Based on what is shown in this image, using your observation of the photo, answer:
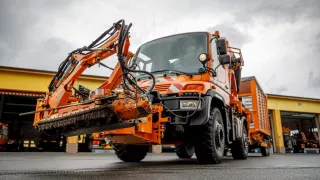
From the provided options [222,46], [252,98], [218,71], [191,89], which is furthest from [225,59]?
[252,98]

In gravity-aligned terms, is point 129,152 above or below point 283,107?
below

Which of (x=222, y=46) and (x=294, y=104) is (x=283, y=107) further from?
(x=222, y=46)

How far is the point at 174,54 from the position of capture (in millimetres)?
5367

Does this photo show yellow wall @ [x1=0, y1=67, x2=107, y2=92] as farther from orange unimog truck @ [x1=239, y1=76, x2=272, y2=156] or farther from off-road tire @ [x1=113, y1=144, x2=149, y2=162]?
off-road tire @ [x1=113, y1=144, x2=149, y2=162]

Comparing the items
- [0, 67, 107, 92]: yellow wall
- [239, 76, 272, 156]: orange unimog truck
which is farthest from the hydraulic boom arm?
[0, 67, 107, 92]: yellow wall

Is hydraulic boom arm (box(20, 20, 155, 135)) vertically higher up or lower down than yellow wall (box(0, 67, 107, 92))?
lower down

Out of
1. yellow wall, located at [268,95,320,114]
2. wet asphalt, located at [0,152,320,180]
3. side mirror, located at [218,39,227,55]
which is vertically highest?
yellow wall, located at [268,95,320,114]

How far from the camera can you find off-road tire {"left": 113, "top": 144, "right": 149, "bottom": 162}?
19.1ft

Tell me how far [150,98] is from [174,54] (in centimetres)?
196

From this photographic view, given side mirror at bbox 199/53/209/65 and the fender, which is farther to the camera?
side mirror at bbox 199/53/209/65

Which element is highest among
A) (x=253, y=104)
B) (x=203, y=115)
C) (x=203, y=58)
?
(x=203, y=58)

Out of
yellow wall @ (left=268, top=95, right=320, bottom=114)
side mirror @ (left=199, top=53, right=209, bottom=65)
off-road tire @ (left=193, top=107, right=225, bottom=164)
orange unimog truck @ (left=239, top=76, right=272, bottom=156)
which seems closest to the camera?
off-road tire @ (left=193, top=107, right=225, bottom=164)

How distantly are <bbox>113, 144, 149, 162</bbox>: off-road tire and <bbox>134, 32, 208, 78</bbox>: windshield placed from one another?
1611 millimetres

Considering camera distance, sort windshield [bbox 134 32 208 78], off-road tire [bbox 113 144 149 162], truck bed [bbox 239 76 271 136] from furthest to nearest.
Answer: truck bed [bbox 239 76 271 136]
off-road tire [bbox 113 144 149 162]
windshield [bbox 134 32 208 78]
